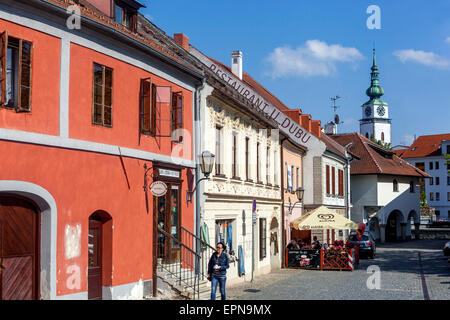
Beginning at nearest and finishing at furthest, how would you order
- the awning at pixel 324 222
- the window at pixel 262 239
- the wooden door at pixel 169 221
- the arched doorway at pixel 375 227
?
the wooden door at pixel 169 221, the window at pixel 262 239, the awning at pixel 324 222, the arched doorway at pixel 375 227

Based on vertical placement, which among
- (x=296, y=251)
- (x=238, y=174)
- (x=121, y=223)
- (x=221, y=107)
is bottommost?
(x=296, y=251)

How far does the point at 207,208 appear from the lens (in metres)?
18.3

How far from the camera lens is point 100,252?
42.8 ft

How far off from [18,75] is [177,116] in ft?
20.9

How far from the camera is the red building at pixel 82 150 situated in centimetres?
1058

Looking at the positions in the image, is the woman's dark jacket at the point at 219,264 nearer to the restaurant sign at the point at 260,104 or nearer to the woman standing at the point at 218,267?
the woman standing at the point at 218,267

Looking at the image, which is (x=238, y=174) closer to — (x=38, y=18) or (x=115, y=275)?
(x=115, y=275)

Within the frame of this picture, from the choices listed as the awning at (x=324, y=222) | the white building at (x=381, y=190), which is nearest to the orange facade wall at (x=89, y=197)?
the awning at (x=324, y=222)

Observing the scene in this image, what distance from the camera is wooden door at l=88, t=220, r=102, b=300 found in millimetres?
12695

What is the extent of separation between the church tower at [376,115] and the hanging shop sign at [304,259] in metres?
116

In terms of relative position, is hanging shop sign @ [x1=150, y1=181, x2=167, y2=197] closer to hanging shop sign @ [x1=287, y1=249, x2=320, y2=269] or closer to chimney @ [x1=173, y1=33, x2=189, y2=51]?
chimney @ [x1=173, y1=33, x2=189, y2=51]

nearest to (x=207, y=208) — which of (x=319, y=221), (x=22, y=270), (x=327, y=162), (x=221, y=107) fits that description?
(x=221, y=107)

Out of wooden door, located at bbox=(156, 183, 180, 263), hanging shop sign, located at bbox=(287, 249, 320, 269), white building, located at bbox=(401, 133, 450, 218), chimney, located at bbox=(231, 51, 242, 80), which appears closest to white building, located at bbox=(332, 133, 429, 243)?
chimney, located at bbox=(231, 51, 242, 80)

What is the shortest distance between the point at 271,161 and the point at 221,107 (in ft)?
25.1
